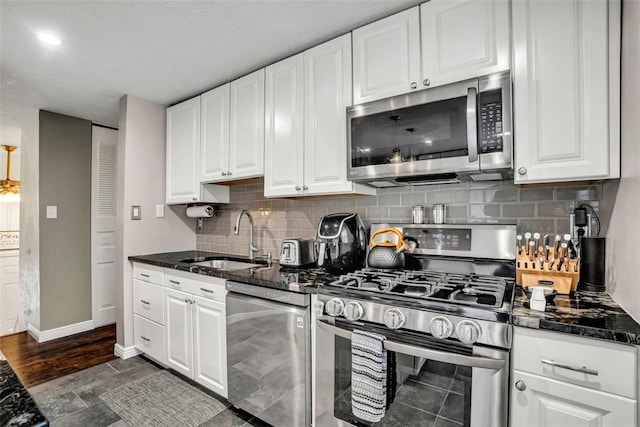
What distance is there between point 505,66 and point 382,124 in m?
0.61

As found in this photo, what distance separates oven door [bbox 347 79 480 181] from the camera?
151 cm

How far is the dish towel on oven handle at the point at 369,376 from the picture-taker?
133 cm

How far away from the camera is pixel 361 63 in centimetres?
185

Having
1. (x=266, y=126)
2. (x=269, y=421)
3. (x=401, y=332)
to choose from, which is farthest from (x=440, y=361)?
(x=266, y=126)

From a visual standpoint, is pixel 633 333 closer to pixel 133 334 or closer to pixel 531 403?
pixel 531 403

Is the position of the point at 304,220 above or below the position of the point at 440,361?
above

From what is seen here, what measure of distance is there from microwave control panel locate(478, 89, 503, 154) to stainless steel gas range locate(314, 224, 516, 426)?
485 millimetres

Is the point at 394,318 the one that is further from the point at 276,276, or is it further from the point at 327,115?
the point at 327,115

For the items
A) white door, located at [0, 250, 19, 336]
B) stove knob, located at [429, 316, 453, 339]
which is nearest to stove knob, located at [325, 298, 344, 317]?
stove knob, located at [429, 316, 453, 339]

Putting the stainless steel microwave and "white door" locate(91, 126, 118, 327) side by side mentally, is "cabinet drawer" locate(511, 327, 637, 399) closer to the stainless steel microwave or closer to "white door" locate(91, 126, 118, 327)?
the stainless steel microwave

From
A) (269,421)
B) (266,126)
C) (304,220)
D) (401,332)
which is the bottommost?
(269,421)

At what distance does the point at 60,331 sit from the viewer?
337 cm

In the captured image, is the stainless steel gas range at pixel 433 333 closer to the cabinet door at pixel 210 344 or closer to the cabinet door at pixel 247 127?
the cabinet door at pixel 210 344

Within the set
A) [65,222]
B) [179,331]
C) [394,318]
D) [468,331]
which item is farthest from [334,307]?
[65,222]
